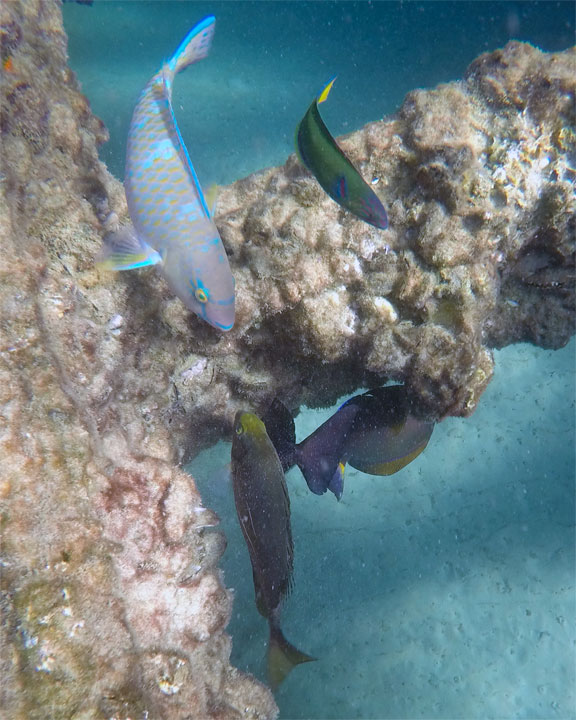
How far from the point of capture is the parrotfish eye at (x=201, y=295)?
1.67m

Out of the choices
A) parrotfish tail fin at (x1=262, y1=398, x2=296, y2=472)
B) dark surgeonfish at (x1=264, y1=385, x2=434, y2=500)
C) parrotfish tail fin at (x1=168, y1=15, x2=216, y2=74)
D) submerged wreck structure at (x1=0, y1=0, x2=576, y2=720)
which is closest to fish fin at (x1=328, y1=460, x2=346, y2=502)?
dark surgeonfish at (x1=264, y1=385, x2=434, y2=500)

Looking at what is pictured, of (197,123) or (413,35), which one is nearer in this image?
(197,123)

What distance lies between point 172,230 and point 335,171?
0.70 m

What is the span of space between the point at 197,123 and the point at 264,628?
268 inches

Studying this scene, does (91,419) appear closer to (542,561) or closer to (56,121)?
(56,121)

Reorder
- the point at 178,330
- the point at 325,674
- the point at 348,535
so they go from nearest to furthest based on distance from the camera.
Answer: the point at 178,330
the point at 325,674
the point at 348,535

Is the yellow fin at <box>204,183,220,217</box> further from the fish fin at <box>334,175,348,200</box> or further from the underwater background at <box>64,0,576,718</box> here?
the underwater background at <box>64,0,576,718</box>

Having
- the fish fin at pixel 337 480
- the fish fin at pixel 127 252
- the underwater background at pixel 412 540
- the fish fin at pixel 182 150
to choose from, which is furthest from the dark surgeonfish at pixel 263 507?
the fish fin at pixel 182 150

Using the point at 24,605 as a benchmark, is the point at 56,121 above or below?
above

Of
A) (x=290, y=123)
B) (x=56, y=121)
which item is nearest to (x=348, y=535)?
(x=56, y=121)

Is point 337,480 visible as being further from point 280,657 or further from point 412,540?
point 412,540

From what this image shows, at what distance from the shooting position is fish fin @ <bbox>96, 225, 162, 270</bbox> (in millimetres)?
1685

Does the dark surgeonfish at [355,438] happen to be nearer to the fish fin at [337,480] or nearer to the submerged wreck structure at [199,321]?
the fish fin at [337,480]

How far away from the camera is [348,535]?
4.69 m
